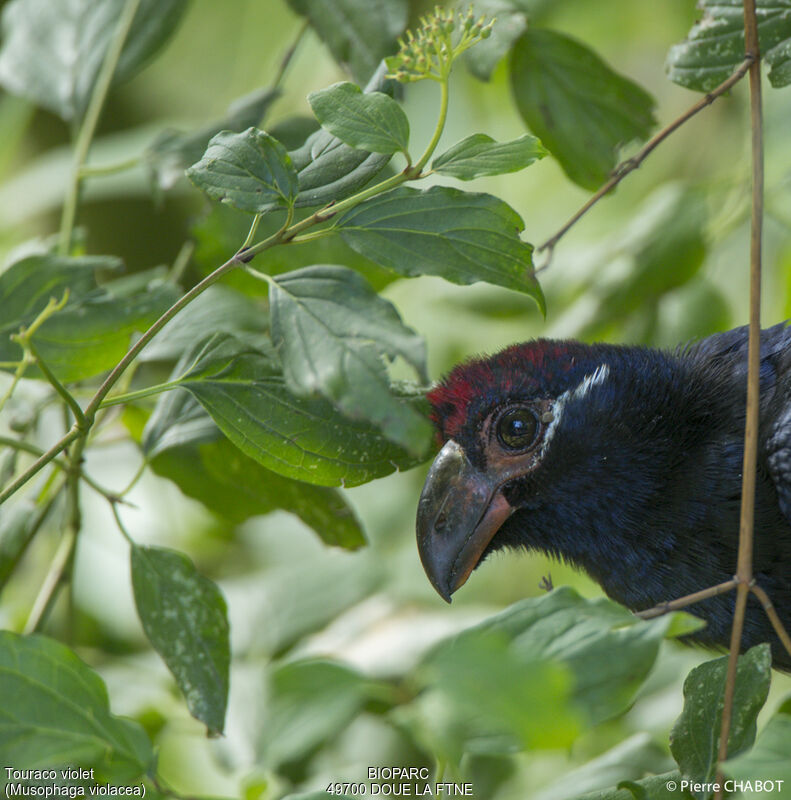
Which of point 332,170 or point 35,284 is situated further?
point 35,284

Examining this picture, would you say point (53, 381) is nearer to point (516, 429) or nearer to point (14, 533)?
point (14, 533)

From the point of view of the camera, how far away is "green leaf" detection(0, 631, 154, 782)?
0.93m

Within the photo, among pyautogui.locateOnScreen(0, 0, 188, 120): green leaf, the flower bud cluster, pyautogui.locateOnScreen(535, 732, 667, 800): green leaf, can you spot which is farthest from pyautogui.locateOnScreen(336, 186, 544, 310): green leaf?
pyautogui.locateOnScreen(0, 0, 188, 120): green leaf

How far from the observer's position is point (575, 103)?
1631mm

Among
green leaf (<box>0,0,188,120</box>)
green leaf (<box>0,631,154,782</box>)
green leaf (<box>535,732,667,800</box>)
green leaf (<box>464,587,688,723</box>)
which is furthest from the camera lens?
green leaf (<box>0,0,188,120</box>)

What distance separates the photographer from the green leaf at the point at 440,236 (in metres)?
1.04

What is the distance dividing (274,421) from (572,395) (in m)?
0.76

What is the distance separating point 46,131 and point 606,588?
3029mm

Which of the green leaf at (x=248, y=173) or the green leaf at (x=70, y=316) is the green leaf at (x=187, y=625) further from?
the green leaf at (x=248, y=173)

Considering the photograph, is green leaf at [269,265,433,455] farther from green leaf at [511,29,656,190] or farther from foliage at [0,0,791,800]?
green leaf at [511,29,656,190]

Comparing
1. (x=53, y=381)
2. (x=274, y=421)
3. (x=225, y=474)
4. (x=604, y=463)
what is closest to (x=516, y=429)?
(x=604, y=463)

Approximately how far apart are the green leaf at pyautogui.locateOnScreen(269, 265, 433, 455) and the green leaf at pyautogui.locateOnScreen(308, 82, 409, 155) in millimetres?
142

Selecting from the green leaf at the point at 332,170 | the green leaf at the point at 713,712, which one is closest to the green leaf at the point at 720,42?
the green leaf at the point at 332,170

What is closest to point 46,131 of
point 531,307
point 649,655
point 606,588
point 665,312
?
point 531,307
